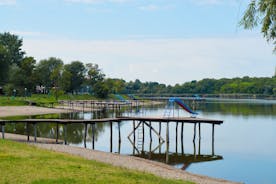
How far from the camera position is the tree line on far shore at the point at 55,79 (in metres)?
83.2

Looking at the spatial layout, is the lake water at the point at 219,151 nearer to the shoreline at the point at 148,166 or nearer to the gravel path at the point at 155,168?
the shoreline at the point at 148,166

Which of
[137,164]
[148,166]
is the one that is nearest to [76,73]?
[137,164]

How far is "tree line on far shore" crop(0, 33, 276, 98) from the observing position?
8319cm

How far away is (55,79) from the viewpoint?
328 ft

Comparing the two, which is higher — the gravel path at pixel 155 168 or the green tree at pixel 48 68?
the green tree at pixel 48 68

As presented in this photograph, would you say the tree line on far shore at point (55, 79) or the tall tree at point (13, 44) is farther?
the tall tree at point (13, 44)

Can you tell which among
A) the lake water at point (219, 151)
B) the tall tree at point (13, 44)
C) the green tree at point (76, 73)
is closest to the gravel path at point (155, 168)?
the lake water at point (219, 151)

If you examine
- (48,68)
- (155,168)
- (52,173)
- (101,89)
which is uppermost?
(48,68)

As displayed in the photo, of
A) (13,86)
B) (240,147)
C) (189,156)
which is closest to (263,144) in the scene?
(240,147)

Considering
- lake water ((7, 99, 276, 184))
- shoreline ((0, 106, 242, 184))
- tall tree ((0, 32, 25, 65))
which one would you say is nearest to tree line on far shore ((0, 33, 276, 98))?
tall tree ((0, 32, 25, 65))

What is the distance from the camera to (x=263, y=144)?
112ft

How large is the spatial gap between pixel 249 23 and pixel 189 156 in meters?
19.8

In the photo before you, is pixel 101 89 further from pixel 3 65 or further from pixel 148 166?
pixel 148 166

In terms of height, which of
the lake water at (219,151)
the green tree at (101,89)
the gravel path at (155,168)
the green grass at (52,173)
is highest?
the green tree at (101,89)
